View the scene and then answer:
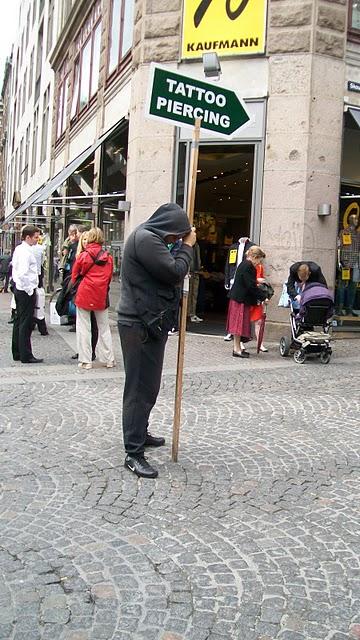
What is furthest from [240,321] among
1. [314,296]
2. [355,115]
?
[355,115]

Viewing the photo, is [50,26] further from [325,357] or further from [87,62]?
[325,357]

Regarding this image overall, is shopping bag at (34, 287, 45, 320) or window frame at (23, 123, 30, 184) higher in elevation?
window frame at (23, 123, 30, 184)

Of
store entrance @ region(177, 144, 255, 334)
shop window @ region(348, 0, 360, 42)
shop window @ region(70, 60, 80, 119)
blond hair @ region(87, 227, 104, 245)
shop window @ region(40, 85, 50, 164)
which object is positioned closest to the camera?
blond hair @ region(87, 227, 104, 245)

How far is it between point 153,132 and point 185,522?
9.67 meters

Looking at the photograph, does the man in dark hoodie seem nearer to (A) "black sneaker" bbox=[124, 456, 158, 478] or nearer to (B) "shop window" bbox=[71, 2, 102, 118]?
(A) "black sneaker" bbox=[124, 456, 158, 478]

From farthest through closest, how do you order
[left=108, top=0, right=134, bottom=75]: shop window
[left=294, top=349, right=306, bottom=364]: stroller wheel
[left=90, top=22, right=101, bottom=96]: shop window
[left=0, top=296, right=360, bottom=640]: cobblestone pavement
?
[left=90, top=22, right=101, bottom=96]: shop window → [left=108, top=0, right=134, bottom=75]: shop window → [left=294, top=349, right=306, bottom=364]: stroller wheel → [left=0, top=296, right=360, bottom=640]: cobblestone pavement

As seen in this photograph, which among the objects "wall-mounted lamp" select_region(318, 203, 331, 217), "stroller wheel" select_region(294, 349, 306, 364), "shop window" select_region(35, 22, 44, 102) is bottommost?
"stroller wheel" select_region(294, 349, 306, 364)

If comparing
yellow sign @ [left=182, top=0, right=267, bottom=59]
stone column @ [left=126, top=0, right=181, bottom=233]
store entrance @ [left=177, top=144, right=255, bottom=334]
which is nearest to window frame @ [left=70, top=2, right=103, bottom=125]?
store entrance @ [left=177, top=144, right=255, bottom=334]

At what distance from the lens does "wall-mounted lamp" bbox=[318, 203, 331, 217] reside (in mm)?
11156

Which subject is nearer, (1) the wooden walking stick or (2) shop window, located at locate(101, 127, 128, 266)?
(1) the wooden walking stick

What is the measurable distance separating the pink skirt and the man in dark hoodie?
16.7 feet

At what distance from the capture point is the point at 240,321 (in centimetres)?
942

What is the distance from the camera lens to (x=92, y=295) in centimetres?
801

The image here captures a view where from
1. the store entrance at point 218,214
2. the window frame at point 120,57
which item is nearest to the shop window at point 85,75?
the window frame at point 120,57
